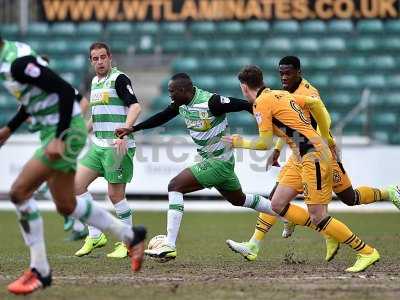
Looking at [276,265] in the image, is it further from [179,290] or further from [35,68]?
[35,68]

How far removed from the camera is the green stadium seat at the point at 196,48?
25391mm

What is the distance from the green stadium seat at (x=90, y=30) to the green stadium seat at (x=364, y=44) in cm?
710

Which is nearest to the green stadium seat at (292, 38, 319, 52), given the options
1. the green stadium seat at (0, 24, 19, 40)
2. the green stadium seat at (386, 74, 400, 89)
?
the green stadium seat at (386, 74, 400, 89)

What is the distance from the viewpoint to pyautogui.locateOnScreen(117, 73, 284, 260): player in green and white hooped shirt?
1046cm

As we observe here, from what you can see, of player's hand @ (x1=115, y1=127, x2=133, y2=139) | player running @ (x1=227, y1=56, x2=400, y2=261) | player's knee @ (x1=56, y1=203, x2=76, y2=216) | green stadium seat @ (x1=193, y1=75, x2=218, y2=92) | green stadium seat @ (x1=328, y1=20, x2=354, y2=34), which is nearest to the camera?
player's knee @ (x1=56, y1=203, x2=76, y2=216)

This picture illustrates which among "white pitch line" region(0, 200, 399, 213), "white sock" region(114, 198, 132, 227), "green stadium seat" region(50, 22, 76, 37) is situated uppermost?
"green stadium seat" region(50, 22, 76, 37)

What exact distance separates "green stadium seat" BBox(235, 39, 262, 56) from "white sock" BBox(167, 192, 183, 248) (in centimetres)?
1478

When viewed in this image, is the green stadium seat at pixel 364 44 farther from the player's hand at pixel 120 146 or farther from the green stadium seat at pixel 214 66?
the player's hand at pixel 120 146

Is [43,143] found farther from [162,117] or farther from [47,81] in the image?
[162,117]

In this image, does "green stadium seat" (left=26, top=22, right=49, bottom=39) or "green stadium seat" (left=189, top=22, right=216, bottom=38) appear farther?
"green stadium seat" (left=26, top=22, right=49, bottom=39)

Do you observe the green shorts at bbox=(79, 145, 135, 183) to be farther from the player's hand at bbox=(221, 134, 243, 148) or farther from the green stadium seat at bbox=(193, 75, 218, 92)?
the green stadium seat at bbox=(193, 75, 218, 92)

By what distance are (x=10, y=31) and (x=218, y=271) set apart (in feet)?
60.3

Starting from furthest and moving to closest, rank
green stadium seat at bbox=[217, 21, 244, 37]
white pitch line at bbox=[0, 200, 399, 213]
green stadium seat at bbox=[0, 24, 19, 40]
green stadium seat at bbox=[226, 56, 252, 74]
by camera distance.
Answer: green stadium seat at bbox=[0, 24, 19, 40] < green stadium seat at bbox=[217, 21, 244, 37] < green stadium seat at bbox=[226, 56, 252, 74] < white pitch line at bbox=[0, 200, 399, 213]

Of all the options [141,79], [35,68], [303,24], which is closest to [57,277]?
[35,68]
